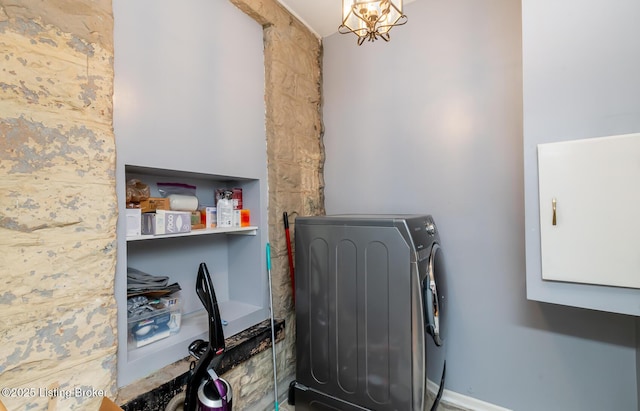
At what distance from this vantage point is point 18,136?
2.95 feet

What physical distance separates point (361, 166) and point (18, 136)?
1825mm

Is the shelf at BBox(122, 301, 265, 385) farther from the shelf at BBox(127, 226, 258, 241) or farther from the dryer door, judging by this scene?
the dryer door

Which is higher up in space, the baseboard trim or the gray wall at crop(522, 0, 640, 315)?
the gray wall at crop(522, 0, 640, 315)

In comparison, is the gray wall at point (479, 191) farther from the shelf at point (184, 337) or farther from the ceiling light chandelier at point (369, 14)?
the shelf at point (184, 337)

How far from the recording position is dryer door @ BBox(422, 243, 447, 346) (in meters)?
1.39

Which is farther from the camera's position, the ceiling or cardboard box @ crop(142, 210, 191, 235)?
the ceiling

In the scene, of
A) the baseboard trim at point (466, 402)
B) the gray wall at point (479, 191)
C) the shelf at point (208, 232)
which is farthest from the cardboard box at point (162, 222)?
the baseboard trim at point (466, 402)

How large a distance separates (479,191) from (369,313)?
1.04 m

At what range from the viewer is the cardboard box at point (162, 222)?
133cm

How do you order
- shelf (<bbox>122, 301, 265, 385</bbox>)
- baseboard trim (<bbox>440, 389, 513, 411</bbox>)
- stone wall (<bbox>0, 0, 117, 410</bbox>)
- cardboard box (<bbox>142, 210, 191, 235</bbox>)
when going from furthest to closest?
baseboard trim (<bbox>440, 389, 513, 411</bbox>) → cardboard box (<bbox>142, 210, 191, 235</bbox>) → shelf (<bbox>122, 301, 265, 385</bbox>) → stone wall (<bbox>0, 0, 117, 410</bbox>)

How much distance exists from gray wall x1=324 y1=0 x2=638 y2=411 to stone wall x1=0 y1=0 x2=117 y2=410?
5.34ft

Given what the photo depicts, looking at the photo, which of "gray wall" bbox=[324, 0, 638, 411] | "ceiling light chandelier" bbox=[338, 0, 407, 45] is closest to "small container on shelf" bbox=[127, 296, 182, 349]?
"gray wall" bbox=[324, 0, 638, 411]

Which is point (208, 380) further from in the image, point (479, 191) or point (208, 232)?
point (479, 191)

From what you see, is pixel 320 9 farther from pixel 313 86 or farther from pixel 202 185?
pixel 202 185
